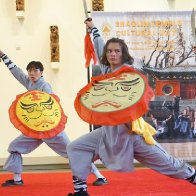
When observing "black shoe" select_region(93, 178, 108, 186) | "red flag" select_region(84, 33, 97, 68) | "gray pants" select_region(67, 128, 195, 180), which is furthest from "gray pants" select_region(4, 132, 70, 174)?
"gray pants" select_region(67, 128, 195, 180)

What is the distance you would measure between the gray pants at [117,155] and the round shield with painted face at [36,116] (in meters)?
1.21

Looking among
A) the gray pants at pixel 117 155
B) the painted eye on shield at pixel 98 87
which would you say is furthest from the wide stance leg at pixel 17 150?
the painted eye on shield at pixel 98 87

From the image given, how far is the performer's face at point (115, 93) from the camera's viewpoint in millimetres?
2736

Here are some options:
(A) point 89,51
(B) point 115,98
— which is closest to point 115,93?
(B) point 115,98

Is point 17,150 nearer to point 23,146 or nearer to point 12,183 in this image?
point 23,146

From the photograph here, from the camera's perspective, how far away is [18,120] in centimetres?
411

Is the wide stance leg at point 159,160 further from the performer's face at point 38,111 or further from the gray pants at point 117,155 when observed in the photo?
the performer's face at point 38,111

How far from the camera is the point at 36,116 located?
4.17 metres

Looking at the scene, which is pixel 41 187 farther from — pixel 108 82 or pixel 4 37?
pixel 4 37

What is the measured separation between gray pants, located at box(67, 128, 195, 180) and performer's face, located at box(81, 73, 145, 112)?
0.23m

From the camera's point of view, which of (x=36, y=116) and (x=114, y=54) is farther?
(x=36, y=116)

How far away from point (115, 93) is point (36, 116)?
152 centimetres

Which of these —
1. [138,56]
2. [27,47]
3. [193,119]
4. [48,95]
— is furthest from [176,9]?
[48,95]

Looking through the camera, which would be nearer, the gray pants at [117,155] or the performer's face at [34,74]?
the gray pants at [117,155]
